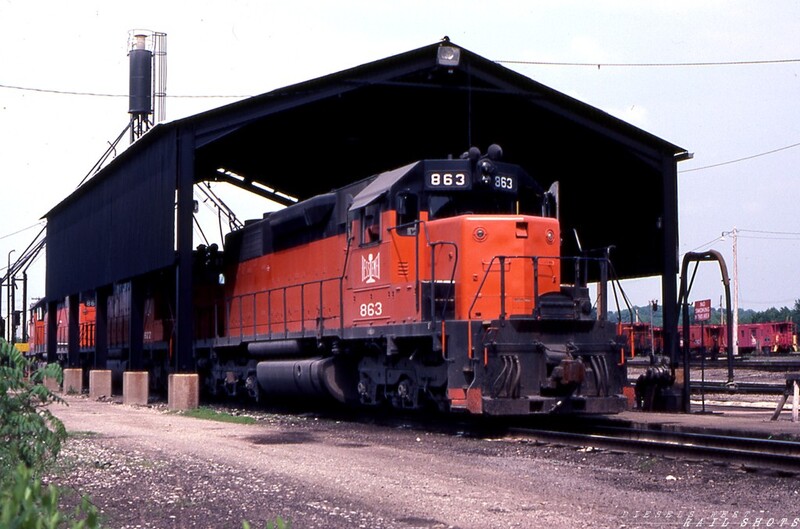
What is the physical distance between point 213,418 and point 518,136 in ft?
34.8

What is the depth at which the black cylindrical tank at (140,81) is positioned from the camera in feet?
126

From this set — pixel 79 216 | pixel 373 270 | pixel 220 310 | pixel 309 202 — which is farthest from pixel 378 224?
pixel 79 216

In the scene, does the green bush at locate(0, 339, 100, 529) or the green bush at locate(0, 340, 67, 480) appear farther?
the green bush at locate(0, 340, 67, 480)

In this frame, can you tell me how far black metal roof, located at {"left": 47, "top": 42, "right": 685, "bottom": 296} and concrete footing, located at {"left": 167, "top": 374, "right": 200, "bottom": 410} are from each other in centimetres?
330

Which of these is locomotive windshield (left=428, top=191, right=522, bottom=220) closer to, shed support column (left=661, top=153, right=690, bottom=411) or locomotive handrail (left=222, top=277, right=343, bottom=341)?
locomotive handrail (left=222, top=277, right=343, bottom=341)

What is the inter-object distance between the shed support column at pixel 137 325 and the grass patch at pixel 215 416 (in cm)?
533

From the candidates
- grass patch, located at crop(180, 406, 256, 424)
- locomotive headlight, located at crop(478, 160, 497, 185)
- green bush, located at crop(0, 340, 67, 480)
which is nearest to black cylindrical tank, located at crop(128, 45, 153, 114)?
grass patch, located at crop(180, 406, 256, 424)

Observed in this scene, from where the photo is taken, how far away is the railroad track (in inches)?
392

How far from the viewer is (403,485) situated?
9016 mm

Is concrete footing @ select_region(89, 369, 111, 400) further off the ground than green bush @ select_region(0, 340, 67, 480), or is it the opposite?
green bush @ select_region(0, 340, 67, 480)

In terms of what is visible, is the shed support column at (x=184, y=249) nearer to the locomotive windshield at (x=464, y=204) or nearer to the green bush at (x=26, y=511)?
the locomotive windshield at (x=464, y=204)

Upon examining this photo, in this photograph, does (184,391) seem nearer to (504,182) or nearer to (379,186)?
(379,186)

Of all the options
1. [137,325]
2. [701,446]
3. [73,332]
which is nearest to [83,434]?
[701,446]

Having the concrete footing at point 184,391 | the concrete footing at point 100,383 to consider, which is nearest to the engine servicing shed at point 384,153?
the concrete footing at point 184,391
